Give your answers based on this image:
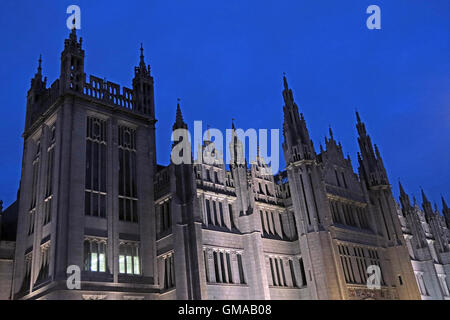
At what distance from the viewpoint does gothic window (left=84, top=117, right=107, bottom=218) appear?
38.7m

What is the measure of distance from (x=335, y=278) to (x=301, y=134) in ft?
50.1

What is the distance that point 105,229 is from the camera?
38.2m

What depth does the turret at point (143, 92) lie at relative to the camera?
4641 cm

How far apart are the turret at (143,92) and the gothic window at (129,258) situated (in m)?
14.3

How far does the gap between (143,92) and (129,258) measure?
1807cm

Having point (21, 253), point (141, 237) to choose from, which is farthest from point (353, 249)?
point (21, 253)

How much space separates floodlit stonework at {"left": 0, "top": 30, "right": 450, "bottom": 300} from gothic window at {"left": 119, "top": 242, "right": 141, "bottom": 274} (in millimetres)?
A: 98

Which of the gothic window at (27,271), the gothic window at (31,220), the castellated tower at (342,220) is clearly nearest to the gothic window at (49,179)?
the gothic window at (31,220)

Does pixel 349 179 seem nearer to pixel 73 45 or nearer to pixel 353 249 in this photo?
pixel 353 249

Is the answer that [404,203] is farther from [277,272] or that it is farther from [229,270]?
[229,270]

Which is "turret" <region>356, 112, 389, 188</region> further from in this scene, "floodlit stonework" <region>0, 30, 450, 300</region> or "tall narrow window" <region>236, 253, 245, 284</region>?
"tall narrow window" <region>236, 253, 245, 284</region>
